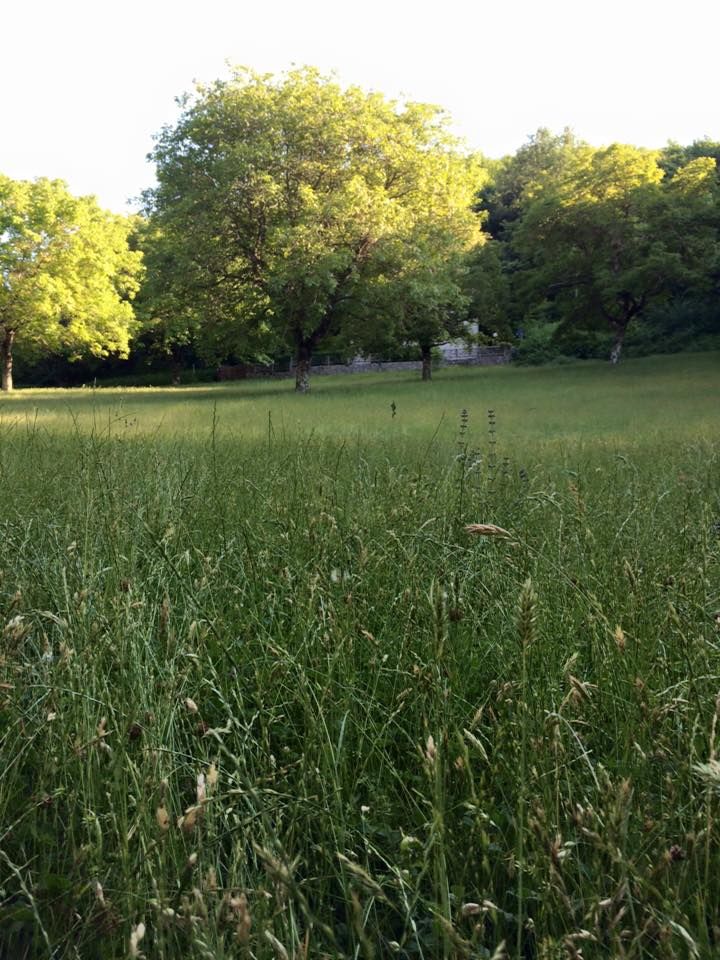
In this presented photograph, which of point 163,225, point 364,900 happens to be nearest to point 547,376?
point 163,225

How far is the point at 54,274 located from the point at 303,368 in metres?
20.1

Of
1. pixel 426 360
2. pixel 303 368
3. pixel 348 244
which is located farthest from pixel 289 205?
pixel 426 360

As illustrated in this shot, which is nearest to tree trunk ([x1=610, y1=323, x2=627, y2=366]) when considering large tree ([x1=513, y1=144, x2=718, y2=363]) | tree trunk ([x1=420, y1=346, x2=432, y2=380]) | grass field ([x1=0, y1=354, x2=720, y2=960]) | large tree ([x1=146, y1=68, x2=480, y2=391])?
large tree ([x1=513, y1=144, x2=718, y2=363])

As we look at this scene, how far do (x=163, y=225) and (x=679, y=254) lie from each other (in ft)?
71.4

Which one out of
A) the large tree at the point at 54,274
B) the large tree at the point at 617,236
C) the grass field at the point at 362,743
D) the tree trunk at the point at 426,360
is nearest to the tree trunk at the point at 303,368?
the tree trunk at the point at 426,360

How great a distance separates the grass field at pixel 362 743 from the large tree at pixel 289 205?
23493 mm

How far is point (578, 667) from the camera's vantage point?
2.27m

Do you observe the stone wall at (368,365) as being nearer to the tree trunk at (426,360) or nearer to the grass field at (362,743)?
the tree trunk at (426,360)

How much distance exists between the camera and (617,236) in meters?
34.7

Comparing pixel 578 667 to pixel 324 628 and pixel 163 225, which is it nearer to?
pixel 324 628

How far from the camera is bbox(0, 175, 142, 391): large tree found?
131 ft

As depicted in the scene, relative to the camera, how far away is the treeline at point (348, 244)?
26922 millimetres

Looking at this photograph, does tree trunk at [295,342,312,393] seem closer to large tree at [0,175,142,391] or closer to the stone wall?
large tree at [0,175,142,391]

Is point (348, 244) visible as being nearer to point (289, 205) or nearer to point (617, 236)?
point (289, 205)
